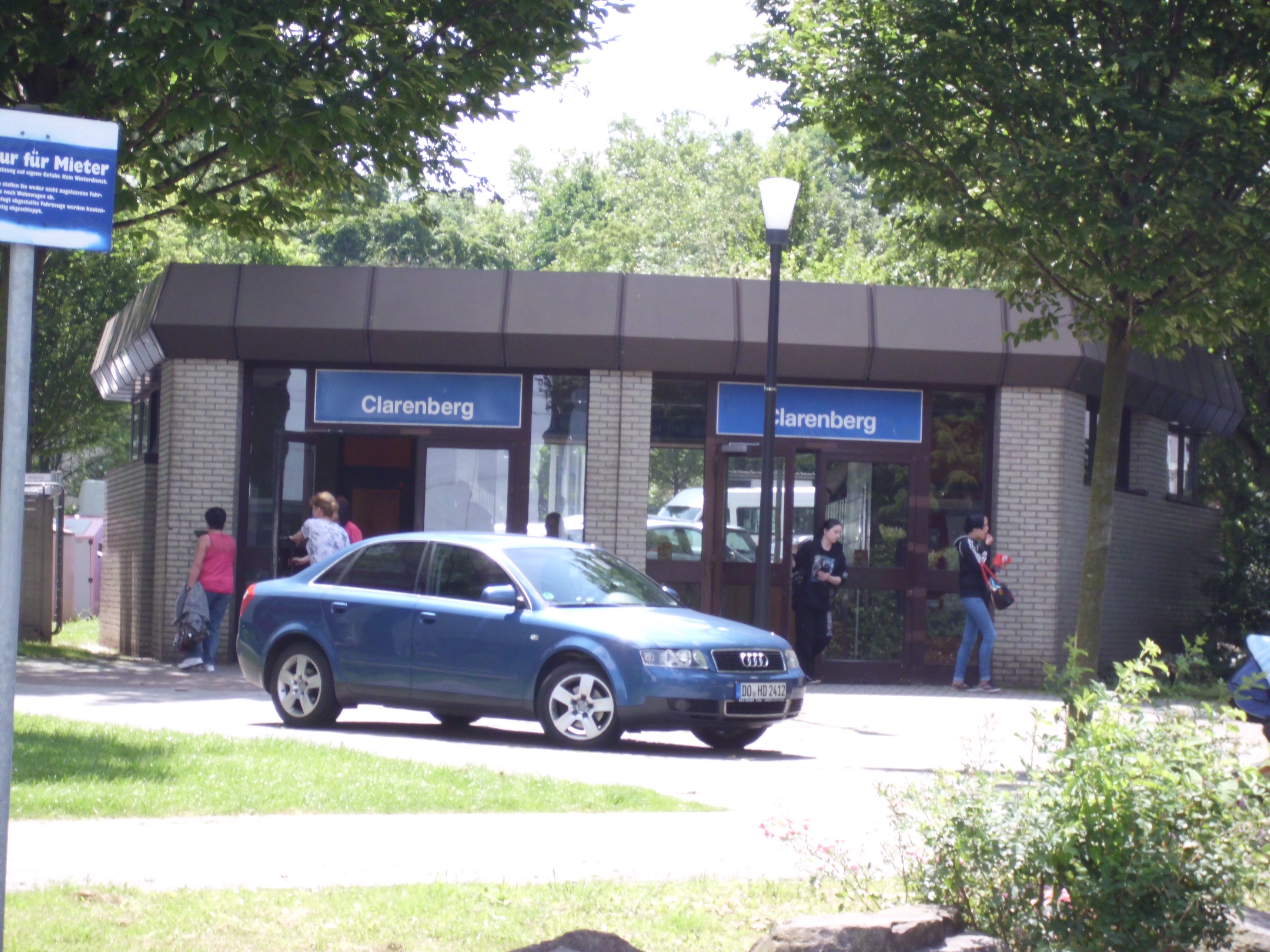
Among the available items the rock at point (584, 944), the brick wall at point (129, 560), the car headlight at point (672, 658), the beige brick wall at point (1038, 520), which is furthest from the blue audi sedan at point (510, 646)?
the brick wall at point (129, 560)

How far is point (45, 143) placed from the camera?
4.12 m

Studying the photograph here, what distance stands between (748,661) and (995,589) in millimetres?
6572

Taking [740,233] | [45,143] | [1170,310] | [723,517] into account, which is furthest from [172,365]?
[740,233]

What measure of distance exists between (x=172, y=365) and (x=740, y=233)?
116 ft

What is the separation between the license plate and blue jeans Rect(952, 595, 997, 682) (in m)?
6.36

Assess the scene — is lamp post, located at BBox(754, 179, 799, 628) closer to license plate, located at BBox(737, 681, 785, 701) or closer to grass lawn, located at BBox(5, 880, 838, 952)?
license plate, located at BBox(737, 681, 785, 701)

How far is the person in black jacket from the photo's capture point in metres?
17.0

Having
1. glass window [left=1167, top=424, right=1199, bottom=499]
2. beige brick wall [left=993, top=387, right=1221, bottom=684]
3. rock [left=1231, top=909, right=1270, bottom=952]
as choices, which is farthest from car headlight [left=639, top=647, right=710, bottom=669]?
glass window [left=1167, top=424, right=1199, bottom=499]

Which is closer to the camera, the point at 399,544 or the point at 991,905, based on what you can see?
the point at 991,905

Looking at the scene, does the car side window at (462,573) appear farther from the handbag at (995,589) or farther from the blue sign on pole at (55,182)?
the blue sign on pole at (55,182)

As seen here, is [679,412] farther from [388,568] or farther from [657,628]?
[657,628]

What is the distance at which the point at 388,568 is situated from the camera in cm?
1200

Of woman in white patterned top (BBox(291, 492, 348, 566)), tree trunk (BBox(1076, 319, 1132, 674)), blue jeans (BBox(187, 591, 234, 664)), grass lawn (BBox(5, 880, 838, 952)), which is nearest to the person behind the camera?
grass lawn (BBox(5, 880, 838, 952))

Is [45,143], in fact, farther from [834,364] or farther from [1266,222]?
[834,364]
